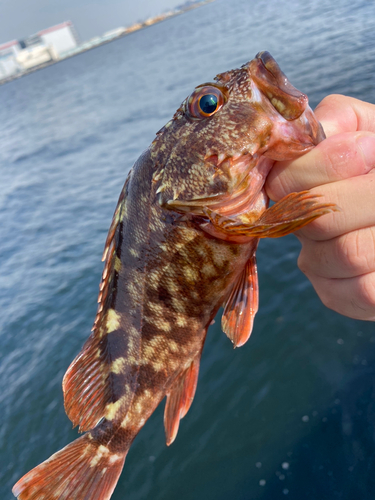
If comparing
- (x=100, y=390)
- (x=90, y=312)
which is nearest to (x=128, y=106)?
(x=90, y=312)

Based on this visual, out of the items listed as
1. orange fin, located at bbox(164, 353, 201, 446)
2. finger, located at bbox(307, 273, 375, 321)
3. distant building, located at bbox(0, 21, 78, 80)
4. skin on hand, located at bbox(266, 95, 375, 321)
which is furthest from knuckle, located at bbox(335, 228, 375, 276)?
distant building, located at bbox(0, 21, 78, 80)

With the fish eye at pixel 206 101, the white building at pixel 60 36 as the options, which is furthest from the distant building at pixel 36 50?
the fish eye at pixel 206 101

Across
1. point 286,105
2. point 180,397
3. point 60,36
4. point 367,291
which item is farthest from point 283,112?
point 60,36

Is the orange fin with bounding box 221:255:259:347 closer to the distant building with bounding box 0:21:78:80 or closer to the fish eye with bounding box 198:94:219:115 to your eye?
the fish eye with bounding box 198:94:219:115

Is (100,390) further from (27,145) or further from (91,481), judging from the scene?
(27,145)

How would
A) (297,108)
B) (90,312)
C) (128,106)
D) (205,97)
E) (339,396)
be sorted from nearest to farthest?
(297,108) → (205,97) → (339,396) → (90,312) → (128,106)

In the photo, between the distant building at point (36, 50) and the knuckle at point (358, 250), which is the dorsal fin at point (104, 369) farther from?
the distant building at point (36, 50)

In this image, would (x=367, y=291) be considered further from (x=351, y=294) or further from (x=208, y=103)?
(x=208, y=103)
